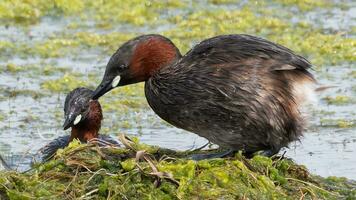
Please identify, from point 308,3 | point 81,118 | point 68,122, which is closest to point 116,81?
point 68,122

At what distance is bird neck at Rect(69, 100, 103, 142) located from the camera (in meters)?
9.03

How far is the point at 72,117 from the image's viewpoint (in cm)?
889

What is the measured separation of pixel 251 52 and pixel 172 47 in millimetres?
536

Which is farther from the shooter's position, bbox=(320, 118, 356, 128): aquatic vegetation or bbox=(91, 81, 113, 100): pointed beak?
bbox=(320, 118, 356, 128): aquatic vegetation

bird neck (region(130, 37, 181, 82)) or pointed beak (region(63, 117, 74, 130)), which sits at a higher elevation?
bird neck (region(130, 37, 181, 82))

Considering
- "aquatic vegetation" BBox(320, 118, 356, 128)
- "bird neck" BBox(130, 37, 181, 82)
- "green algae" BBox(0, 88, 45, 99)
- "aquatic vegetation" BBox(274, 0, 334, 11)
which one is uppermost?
"bird neck" BBox(130, 37, 181, 82)

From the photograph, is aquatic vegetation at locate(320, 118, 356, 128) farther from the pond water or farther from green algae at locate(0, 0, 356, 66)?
green algae at locate(0, 0, 356, 66)

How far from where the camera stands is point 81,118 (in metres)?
9.01

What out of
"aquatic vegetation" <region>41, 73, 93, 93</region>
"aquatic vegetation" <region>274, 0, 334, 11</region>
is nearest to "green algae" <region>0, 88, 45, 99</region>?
"aquatic vegetation" <region>41, 73, 93, 93</region>

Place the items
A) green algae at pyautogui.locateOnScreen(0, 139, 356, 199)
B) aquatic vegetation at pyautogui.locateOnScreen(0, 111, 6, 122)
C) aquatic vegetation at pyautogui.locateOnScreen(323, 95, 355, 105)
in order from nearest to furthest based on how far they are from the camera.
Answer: green algae at pyautogui.locateOnScreen(0, 139, 356, 199) → aquatic vegetation at pyautogui.locateOnScreen(0, 111, 6, 122) → aquatic vegetation at pyautogui.locateOnScreen(323, 95, 355, 105)

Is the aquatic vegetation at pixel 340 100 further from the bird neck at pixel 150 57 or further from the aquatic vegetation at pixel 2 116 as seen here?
the bird neck at pixel 150 57

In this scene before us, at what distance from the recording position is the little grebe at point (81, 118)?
8875 mm

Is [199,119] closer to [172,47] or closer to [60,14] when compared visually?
[172,47]

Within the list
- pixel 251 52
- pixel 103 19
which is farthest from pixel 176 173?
pixel 103 19
